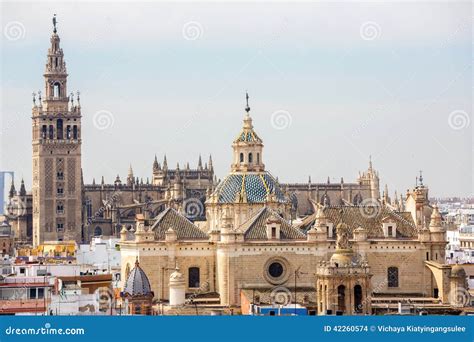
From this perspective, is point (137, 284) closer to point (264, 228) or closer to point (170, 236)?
point (170, 236)

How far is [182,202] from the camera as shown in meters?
109

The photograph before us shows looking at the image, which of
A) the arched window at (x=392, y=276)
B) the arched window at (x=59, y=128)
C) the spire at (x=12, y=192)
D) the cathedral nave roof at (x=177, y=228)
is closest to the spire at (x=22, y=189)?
the spire at (x=12, y=192)

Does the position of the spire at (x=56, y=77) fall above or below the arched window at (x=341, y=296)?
above

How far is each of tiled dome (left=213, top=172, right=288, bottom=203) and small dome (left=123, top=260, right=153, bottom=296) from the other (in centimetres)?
734

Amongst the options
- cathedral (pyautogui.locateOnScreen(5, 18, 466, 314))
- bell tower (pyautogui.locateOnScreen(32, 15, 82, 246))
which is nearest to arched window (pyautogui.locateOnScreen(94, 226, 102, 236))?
bell tower (pyautogui.locateOnScreen(32, 15, 82, 246))

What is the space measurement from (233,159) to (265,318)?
24.7 m

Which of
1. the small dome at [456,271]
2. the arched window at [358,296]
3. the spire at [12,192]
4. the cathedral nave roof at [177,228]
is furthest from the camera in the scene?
the spire at [12,192]

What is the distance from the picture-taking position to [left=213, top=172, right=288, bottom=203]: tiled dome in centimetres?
6481

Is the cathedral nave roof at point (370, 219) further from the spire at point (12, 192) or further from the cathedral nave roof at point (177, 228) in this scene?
the spire at point (12, 192)

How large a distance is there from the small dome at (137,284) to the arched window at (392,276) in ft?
27.6

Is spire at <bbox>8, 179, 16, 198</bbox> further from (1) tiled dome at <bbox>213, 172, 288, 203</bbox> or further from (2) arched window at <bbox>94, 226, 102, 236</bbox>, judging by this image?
(1) tiled dome at <bbox>213, 172, 288, 203</bbox>

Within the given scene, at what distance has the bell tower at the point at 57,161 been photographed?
111625 millimetres

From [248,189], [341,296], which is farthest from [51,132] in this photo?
[341,296]

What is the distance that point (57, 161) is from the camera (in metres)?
112
